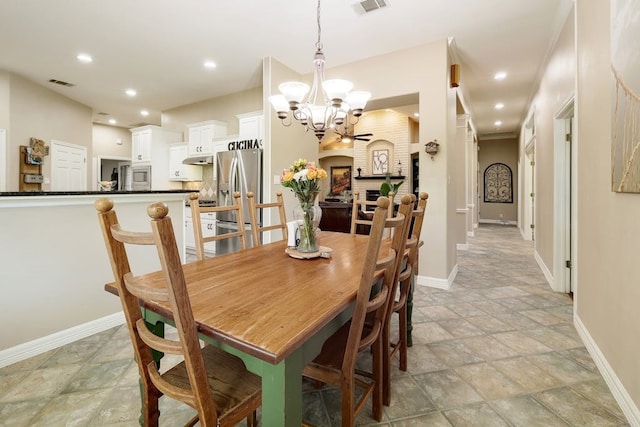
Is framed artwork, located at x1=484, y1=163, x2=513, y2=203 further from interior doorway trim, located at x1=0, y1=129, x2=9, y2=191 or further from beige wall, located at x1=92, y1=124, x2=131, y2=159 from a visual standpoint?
interior doorway trim, located at x1=0, y1=129, x2=9, y2=191

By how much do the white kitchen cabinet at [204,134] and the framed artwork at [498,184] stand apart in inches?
358

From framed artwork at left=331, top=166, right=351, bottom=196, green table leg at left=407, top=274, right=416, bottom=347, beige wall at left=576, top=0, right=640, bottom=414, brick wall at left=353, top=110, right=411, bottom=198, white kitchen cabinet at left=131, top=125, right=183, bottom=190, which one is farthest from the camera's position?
framed artwork at left=331, top=166, right=351, bottom=196

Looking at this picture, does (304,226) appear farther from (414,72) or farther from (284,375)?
(414,72)

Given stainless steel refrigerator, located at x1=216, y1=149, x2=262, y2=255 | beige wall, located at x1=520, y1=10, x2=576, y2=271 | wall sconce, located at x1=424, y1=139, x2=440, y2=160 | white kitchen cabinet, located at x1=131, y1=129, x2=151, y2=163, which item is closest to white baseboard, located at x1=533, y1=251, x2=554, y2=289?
beige wall, located at x1=520, y1=10, x2=576, y2=271

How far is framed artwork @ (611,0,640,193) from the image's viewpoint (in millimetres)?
1424

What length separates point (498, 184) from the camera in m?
10.3

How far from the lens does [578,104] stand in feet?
7.90

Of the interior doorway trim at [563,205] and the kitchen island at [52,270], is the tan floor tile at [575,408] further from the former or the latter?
the kitchen island at [52,270]

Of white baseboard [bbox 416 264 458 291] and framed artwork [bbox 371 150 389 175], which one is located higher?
framed artwork [bbox 371 150 389 175]

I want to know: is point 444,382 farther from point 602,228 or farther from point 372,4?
point 372,4

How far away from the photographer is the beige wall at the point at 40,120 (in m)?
4.69

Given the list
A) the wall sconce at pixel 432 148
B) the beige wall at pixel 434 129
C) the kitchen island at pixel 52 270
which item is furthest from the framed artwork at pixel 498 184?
the kitchen island at pixel 52 270

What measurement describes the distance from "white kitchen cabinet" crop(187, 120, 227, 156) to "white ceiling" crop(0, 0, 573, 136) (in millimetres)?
690

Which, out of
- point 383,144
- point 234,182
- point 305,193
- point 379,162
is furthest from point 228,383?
point 383,144
